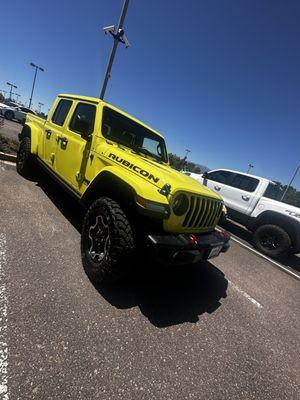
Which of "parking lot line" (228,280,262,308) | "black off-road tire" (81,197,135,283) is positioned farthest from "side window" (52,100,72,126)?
"parking lot line" (228,280,262,308)

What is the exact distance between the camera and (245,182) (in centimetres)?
779

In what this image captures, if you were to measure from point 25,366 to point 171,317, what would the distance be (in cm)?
154

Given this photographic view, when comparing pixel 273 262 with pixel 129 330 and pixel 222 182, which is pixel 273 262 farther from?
pixel 129 330

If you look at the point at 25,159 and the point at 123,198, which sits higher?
the point at 123,198

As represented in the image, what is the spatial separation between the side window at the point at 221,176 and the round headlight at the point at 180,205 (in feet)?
19.5

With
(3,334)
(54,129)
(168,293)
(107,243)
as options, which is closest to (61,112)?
(54,129)

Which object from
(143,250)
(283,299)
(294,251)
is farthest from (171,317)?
(294,251)

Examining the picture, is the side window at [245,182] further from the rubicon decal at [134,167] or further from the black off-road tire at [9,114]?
the black off-road tire at [9,114]

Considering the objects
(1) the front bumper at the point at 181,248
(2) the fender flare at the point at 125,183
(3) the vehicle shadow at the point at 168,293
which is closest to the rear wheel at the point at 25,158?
(2) the fender flare at the point at 125,183

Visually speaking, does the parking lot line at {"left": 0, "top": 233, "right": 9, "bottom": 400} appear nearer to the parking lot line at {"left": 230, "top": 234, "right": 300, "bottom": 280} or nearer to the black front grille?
the black front grille

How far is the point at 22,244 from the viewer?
10.6 feet

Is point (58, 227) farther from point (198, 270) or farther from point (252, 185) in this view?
point (252, 185)

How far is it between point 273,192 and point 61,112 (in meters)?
6.50

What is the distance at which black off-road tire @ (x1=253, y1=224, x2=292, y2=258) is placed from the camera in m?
6.20
